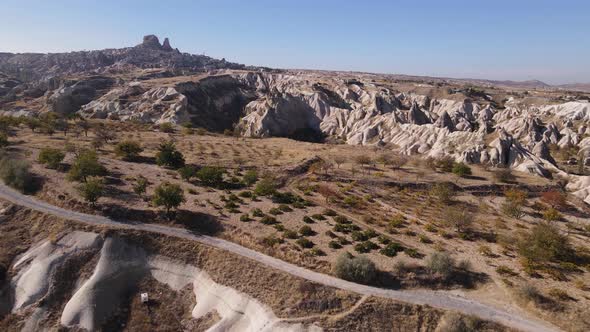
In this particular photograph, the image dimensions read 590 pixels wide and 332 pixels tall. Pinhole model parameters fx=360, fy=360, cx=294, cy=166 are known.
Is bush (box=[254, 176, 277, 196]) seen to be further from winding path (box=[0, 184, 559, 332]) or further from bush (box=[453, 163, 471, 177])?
bush (box=[453, 163, 471, 177])

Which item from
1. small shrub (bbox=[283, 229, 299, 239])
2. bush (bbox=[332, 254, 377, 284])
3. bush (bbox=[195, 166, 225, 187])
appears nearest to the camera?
bush (bbox=[332, 254, 377, 284])

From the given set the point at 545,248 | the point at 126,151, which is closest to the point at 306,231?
the point at 545,248

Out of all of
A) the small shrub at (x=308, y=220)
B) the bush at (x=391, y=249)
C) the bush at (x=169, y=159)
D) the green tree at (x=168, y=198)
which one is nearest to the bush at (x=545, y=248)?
the bush at (x=391, y=249)

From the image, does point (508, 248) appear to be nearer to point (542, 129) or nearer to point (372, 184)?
point (372, 184)

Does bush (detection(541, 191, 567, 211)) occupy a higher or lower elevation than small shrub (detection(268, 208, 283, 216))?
higher

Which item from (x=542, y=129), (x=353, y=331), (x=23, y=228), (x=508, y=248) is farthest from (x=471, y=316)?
(x=542, y=129)

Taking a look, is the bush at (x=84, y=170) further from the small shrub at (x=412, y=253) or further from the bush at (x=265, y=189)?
the small shrub at (x=412, y=253)

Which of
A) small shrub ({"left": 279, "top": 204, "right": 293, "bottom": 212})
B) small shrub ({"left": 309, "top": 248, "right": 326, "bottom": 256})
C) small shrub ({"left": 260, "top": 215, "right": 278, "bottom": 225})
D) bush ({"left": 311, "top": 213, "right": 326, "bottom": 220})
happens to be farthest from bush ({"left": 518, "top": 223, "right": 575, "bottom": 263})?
small shrub ({"left": 260, "top": 215, "right": 278, "bottom": 225})
